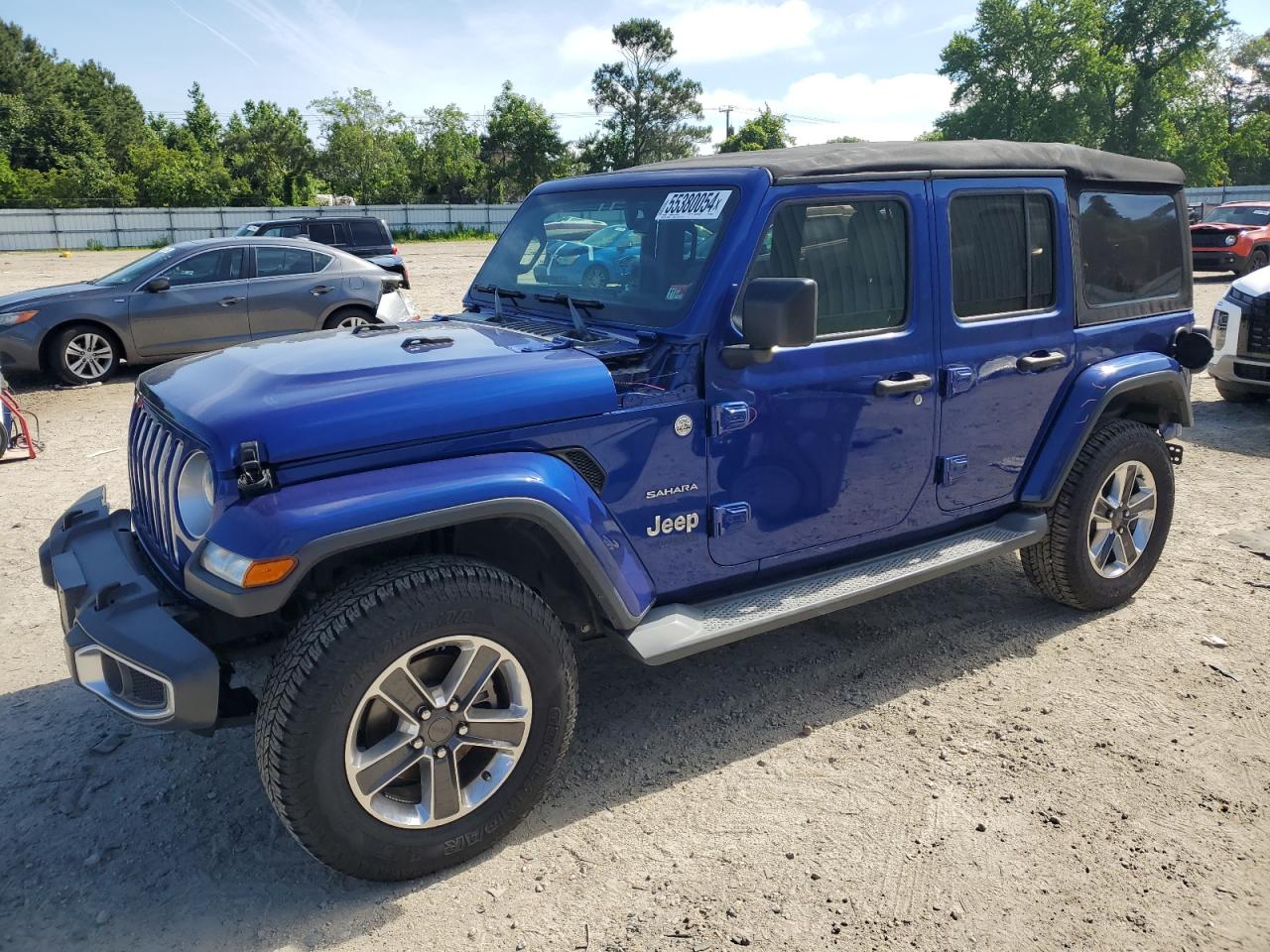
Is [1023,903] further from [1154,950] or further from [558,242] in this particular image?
[558,242]

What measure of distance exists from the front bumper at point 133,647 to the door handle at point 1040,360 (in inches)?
129

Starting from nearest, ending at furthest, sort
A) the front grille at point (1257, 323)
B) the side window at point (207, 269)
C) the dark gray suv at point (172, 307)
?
the front grille at point (1257, 323), the dark gray suv at point (172, 307), the side window at point (207, 269)

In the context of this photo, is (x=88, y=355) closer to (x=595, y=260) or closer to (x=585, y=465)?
(x=595, y=260)

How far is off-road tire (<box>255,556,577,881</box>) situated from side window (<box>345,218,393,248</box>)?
46.9 feet

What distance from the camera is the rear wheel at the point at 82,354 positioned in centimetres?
988

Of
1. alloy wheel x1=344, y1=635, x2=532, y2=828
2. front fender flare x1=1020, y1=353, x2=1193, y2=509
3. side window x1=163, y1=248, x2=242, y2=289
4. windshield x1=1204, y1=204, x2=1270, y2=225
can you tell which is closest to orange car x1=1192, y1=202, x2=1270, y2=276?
windshield x1=1204, y1=204, x2=1270, y2=225

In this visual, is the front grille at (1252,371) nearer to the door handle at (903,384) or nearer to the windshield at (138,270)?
the door handle at (903,384)

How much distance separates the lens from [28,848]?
2975mm

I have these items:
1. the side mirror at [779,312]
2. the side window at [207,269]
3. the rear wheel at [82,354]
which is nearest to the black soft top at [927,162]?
the side mirror at [779,312]

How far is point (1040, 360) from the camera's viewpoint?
409cm

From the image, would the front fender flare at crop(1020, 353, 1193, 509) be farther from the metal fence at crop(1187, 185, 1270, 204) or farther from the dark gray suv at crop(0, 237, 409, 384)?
the metal fence at crop(1187, 185, 1270, 204)

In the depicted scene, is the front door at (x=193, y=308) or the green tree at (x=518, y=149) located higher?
the green tree at (x=518, y=149)

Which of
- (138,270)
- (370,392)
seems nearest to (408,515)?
(370,392)

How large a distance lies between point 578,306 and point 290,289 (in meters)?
7.96
